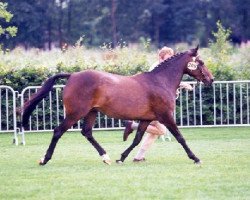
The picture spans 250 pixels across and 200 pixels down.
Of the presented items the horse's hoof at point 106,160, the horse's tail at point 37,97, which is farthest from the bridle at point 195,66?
the horse's tail at point 37,97

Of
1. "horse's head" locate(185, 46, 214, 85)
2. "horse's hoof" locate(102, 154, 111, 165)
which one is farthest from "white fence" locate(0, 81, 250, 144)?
"horse's hoof" locate(102, 154, 111, 165)

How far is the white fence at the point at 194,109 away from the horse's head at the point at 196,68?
6.91m

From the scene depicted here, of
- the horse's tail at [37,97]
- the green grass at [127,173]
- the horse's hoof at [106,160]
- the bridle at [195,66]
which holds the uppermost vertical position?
the bridle at [195,66]

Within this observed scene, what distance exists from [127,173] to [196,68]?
9.22 ft

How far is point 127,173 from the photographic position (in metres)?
11.5

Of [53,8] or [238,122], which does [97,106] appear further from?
[53,8]

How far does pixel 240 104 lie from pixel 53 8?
41.4 metres

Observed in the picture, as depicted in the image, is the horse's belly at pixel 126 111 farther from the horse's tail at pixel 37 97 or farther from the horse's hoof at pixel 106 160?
the horse's tail at pixel 37 97

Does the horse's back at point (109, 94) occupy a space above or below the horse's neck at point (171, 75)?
below

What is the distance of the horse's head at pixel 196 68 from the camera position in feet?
44.1

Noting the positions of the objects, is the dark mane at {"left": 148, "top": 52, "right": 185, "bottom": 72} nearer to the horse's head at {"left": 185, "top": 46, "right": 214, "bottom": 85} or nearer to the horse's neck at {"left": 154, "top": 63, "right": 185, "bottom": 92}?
the horse's neck at {"left": 154, "top": 63, "right": 185, "bottom": 92}

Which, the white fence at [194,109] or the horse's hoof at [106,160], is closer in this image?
the horse's hoof at [106,160]

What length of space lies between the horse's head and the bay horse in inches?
0.6

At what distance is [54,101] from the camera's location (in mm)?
21438
